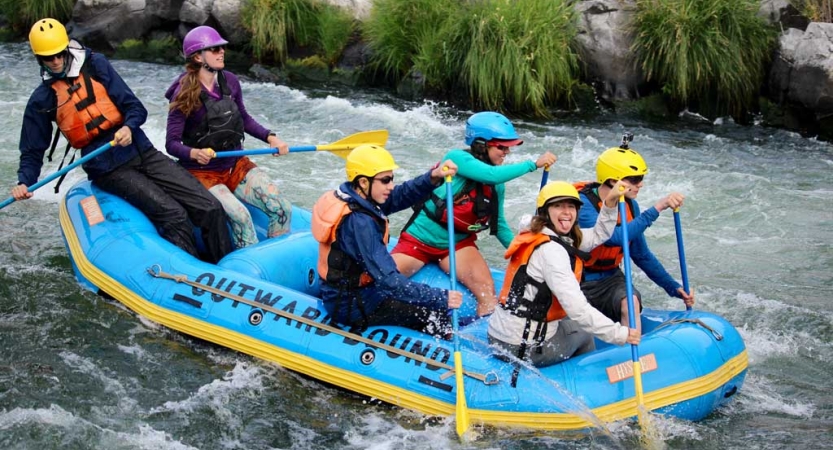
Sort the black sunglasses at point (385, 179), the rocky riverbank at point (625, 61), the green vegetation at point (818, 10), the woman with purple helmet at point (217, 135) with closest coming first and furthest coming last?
the black sunglasses at point (385, 179), the woman with purple helmet at point (217, 135), the rocky riverbank at point (625, 61), the green vegetation at point (818, 10)

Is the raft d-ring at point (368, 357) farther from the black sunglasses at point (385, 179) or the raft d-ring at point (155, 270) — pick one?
the raft d-ring at point (155, 270)

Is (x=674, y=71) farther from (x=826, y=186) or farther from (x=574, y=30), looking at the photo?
(x=826, y=186)

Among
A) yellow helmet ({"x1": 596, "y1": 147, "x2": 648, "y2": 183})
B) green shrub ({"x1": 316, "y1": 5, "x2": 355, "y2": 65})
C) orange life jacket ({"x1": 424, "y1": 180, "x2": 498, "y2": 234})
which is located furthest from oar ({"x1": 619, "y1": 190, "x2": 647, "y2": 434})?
green shrub ({"x1": 316, "y1": 5, "x2": 355, "y2": 65})

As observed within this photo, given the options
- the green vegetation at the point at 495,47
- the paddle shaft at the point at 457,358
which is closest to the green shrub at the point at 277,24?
the green vegetation at the point at 495,47

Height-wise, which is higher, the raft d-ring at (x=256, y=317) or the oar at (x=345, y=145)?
the oar at (x=345, y=145)

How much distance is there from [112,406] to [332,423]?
3.87 feet

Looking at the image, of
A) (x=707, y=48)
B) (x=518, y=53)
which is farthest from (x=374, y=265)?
(x=707, y=48)

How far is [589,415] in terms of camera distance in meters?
5.00

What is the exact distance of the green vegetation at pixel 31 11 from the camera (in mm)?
14055

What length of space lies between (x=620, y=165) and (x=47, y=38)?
344 cm

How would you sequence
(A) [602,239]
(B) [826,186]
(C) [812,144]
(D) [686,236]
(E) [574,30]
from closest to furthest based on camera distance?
(A) [602,239], (D) [686,236], (B) [826,186], (C) [812,144], (E) [574,30]

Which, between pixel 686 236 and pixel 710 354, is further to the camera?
pixel 686 236

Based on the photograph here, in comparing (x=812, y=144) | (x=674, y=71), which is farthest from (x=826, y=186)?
(x=674, y=71)

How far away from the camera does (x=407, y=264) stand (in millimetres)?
5930
